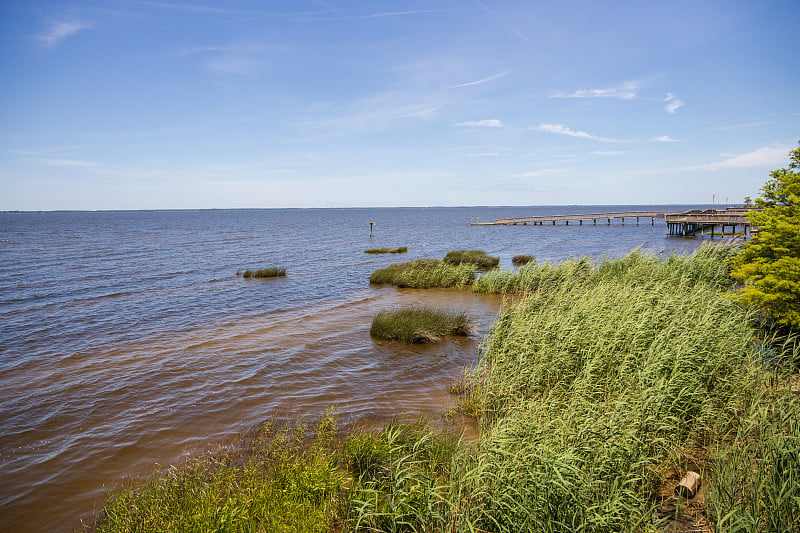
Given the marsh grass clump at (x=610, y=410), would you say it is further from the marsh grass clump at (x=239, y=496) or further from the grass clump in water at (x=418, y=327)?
the grass clump in water at (x=418, y=327)

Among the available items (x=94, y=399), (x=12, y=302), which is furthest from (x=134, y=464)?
(x=12, y=302)

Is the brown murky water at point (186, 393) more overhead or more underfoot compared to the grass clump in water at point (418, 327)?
more underfoot

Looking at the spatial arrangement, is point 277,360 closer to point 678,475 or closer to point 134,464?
point 134,464

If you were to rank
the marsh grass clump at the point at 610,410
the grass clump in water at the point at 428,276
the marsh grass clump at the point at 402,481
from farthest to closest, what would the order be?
1. the grass clump in water at the point at 428,276
2. the marsh grass clump at the point at 402,481
3. the marsh grass clump at the point at 610,410

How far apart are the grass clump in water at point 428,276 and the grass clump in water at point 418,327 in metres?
9.08

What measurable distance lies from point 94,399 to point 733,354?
48.6ft

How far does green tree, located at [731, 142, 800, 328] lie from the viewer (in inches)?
412

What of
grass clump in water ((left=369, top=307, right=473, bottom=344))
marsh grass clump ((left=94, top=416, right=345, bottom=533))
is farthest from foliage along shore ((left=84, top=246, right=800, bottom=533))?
grass clump in water ((left=369, top=307, right=473, bottom=344))

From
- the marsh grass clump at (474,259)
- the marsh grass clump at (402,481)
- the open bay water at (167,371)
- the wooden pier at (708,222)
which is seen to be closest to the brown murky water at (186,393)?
the open bay water at (167,371)

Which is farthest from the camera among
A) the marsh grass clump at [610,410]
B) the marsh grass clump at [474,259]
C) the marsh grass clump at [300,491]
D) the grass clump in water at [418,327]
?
the marsh grass clump at [474,259]

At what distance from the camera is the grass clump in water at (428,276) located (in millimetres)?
24500

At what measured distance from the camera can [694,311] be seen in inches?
387

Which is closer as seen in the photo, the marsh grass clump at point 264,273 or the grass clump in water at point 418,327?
the grass clump in water at point 418,327

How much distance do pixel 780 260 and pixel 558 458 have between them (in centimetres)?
1047
